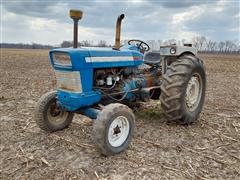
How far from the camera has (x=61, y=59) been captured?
395 cm

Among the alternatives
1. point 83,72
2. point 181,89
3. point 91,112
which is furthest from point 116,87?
point 181,89

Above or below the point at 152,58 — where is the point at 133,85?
below

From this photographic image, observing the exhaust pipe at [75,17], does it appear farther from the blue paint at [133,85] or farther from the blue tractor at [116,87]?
the blue paint at [133,85]

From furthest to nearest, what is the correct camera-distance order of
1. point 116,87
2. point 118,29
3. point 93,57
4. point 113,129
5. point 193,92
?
1. point 193,92
2. point 116,87
3. point 118,29
4. point 93,57
5. point 113,129

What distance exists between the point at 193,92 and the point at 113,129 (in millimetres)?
2292

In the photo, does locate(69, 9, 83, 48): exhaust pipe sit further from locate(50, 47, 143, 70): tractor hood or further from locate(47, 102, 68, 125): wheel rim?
locate(47, 102, 68, 125): wheel rim

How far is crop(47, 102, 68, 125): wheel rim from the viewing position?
15.0 feet

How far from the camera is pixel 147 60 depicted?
18.8 ft

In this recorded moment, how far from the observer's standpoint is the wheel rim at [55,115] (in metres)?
4.57

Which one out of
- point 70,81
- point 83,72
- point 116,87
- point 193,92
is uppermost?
point 83,72

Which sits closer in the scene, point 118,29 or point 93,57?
point 93,57

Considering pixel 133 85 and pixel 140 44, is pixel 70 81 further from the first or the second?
pixel 140 44

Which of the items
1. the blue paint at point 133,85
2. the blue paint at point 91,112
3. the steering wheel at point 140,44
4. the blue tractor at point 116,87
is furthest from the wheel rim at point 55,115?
the steering wheel at point 140,44

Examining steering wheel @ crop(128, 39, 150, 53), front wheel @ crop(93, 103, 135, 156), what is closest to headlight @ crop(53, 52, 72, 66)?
front wheel @ crop(93, 103, 135, 156)
